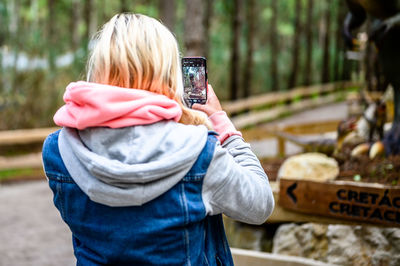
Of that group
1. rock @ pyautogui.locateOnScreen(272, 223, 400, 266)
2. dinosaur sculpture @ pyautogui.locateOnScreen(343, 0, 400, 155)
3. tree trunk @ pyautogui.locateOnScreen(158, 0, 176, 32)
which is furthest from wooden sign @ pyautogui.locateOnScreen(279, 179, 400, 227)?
tree trunk @ pyautogui.locateOnScreen(158, 0, 176, 32)

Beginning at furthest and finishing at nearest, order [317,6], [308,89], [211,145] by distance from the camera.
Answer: [317,6]
[308,89]
[211,145]

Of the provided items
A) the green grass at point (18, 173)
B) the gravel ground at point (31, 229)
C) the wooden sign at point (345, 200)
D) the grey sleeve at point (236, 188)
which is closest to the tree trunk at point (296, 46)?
the green grass at point (18, 173)

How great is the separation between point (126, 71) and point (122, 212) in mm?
453

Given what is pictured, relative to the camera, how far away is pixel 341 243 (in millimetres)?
3959

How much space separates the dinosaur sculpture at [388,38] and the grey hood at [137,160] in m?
3.46

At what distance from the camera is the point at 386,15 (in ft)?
15.7

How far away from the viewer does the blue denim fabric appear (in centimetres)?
166

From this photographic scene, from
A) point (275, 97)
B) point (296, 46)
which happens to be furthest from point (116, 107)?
point (296, 46)

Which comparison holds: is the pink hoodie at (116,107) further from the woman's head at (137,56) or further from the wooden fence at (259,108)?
the wooden fence at (259,108)

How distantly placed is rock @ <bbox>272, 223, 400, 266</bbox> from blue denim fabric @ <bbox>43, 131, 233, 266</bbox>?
7.39ft

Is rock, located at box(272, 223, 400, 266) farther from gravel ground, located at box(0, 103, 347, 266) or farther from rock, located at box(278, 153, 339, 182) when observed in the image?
gravel ground, located at box(0, 103, 347, 266)

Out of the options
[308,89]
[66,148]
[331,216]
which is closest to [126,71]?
[66,148]

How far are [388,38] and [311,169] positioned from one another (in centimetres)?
139

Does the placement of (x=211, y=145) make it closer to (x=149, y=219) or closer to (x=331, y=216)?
(x=149, y=219)
